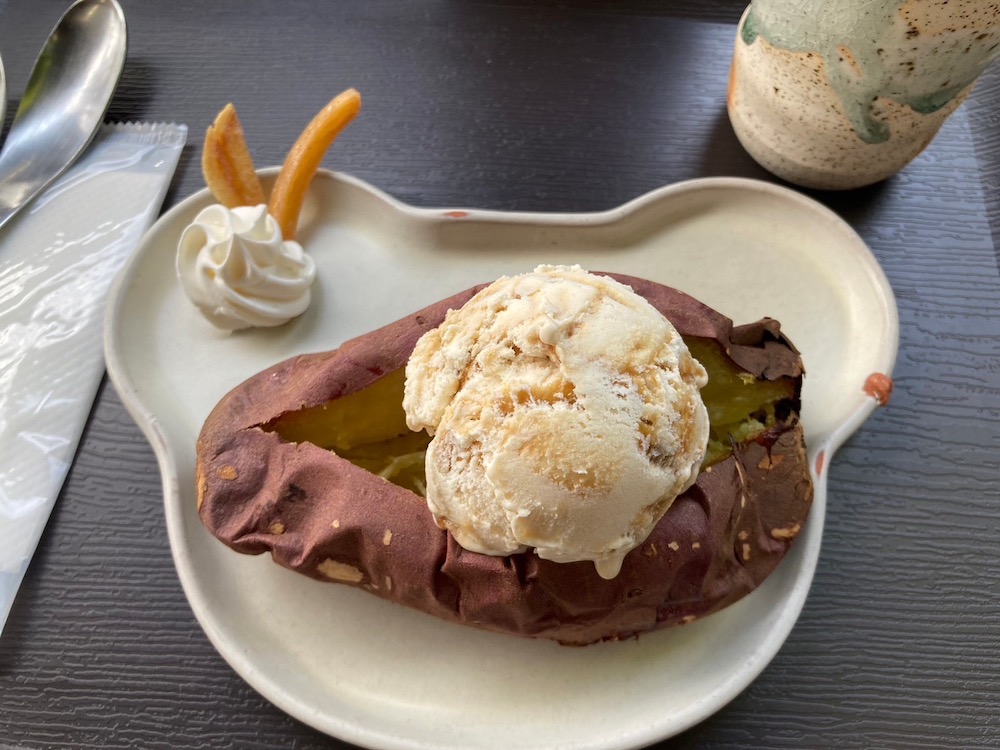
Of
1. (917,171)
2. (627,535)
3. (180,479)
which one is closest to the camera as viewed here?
(627,535)

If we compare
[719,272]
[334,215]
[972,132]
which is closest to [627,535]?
[719,272]

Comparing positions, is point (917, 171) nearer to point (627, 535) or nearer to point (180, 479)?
point (627, 535)

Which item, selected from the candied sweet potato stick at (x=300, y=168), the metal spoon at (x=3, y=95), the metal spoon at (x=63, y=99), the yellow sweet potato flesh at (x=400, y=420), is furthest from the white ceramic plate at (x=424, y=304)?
the metal spoon at (x=3, y=95)

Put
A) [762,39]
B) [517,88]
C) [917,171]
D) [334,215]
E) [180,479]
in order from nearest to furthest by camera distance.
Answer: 1. [180,479]
2. [762,39]
3. [334,215]
4. [917,171]
5. [517,88]

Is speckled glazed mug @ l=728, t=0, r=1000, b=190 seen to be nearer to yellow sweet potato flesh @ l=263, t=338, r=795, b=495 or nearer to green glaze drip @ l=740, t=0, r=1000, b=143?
green glaze drip @ l=740, t=0, r=1000, b=143

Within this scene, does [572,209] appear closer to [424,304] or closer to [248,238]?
[424,304]

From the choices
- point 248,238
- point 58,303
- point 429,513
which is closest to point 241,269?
point 248,238
